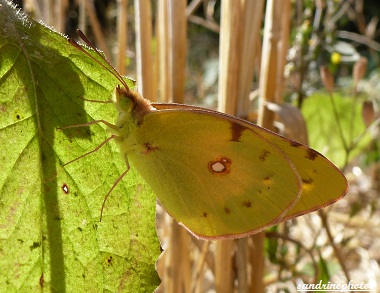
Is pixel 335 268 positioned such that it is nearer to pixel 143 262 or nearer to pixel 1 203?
pixel 143 262

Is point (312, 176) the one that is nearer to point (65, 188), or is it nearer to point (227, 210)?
point (227, 210)

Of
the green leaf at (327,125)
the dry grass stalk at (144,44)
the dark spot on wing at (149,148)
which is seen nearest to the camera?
the dark spot on wing at (149,148)

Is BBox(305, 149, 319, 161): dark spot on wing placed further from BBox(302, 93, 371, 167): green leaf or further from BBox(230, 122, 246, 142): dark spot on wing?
BBox(302, 93, 371, 167): green leaf

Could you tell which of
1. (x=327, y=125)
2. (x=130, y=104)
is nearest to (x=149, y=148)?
(x=130, y=104)

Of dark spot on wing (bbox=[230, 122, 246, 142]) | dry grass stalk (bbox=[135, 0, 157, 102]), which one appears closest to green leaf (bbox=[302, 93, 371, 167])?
dry grass stalk (bbox=[135, 0, 157, 102])

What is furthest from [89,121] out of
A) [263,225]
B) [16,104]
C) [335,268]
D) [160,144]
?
[335,268]

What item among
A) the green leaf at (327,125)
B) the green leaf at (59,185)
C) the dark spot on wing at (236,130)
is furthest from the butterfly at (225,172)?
the green leaf at (327,125)

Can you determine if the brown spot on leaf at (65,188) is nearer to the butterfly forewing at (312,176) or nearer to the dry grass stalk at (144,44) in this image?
the butterfly forewing at (312,176)
